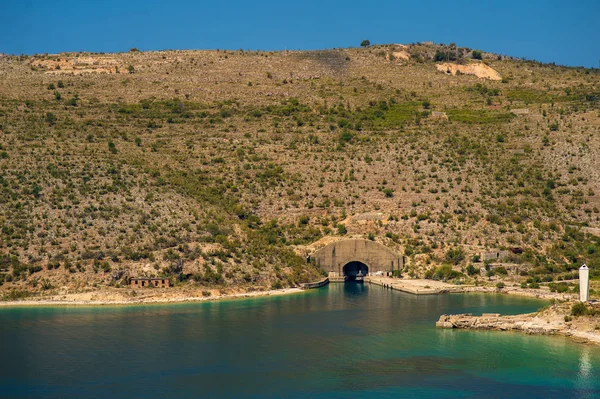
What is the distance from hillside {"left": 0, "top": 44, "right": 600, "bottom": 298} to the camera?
63719mm

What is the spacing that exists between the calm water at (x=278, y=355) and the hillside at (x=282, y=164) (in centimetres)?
916

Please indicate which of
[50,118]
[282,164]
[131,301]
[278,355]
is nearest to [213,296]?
[131,301]

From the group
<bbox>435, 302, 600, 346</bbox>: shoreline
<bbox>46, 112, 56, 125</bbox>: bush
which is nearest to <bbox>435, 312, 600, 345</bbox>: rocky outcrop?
<bbox>435, 302, 600, 346</bbox>: shoreline

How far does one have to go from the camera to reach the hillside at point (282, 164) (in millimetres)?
63719

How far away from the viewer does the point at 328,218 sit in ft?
247

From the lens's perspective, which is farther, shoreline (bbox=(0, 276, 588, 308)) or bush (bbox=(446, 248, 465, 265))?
bush (bbox=(446, 248, 465, 265))

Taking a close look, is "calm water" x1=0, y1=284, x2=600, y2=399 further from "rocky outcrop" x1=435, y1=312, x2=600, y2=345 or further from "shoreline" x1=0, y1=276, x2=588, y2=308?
"shoreline" x1=0, y1=276, x2=588, y2=308

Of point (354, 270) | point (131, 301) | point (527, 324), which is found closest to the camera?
point (527, 324)

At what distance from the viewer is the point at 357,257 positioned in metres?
69.1

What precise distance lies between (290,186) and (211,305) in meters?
25.6

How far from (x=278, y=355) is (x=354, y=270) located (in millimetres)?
29977

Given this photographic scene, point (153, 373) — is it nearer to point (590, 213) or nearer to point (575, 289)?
point (575, 289)

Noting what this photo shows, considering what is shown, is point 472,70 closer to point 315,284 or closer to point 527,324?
point 315,284

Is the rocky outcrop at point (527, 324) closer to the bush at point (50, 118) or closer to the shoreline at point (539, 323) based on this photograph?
the shoreline at point (539, 323)
